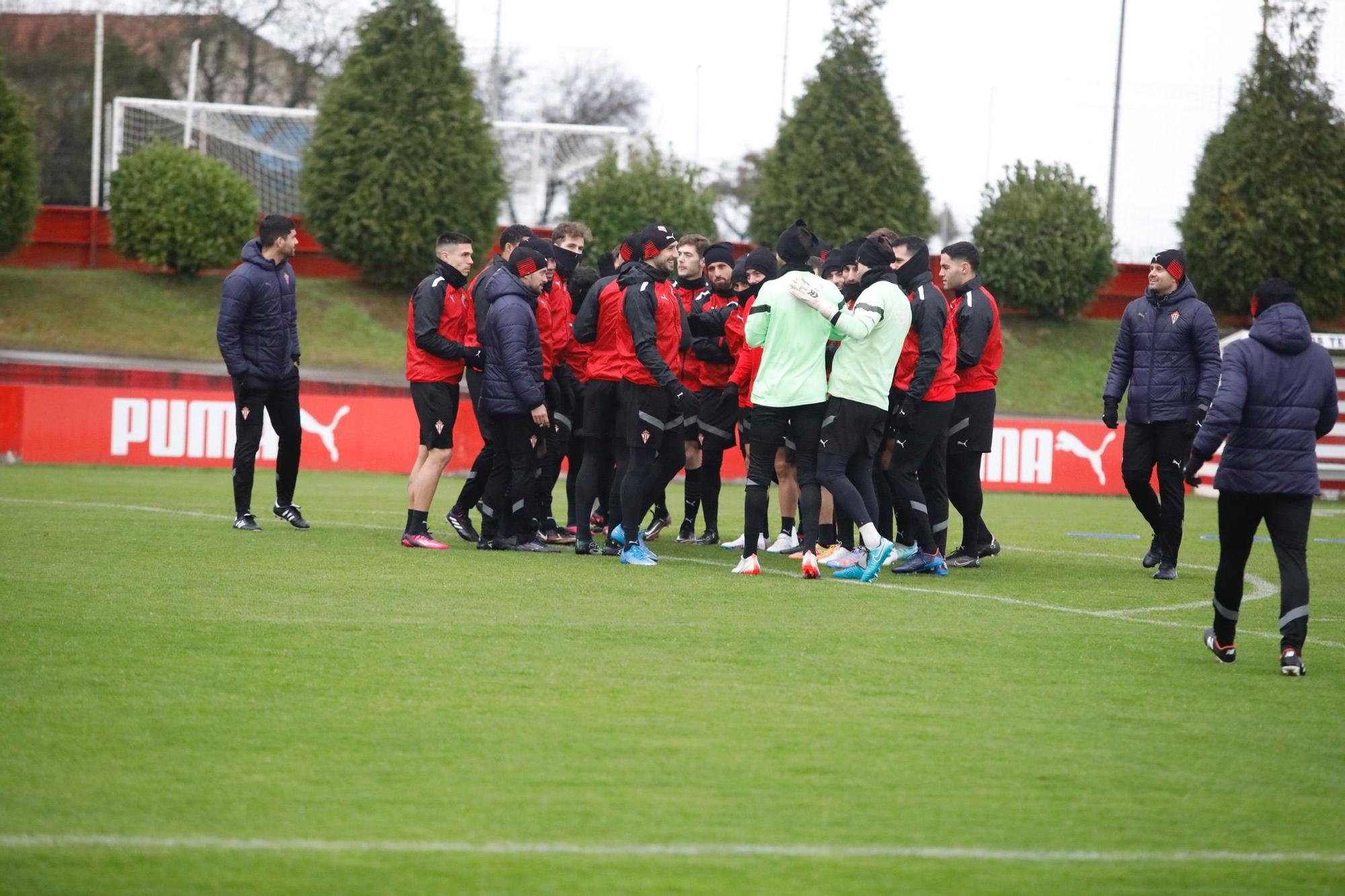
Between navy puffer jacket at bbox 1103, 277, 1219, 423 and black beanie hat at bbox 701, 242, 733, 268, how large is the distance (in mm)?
2908

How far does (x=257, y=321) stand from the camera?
11.1 meters

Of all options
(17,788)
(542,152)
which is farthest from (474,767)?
(542,152)

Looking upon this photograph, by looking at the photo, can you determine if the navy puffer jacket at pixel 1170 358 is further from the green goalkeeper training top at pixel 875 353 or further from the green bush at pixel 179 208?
the green bush at pixel 179 208

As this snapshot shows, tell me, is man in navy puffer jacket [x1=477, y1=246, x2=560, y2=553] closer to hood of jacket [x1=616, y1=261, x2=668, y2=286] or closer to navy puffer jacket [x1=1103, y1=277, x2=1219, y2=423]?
hood of jacket [x1=616, y1=261, x2=668, y2=286]

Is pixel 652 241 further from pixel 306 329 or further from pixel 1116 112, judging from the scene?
pixel 1116 112

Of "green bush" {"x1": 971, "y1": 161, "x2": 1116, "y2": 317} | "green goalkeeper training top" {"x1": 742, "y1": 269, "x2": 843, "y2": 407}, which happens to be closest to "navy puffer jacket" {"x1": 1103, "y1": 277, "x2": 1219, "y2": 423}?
"green goalkeeper training top" {"x1": 742, "y1": 269, "x2": 843, "y2": 407}

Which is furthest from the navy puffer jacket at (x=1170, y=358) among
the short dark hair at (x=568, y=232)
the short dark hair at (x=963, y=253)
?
the short dark hair at (x=568, y=232)

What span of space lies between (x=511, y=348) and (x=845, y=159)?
22289 mm

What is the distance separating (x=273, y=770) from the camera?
189 inches

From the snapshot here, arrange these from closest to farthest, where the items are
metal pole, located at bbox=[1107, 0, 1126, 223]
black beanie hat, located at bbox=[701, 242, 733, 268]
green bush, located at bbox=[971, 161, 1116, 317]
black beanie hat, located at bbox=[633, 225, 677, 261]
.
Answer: black beanie hat, located at bbox=[633, 225, 677, 261] < black beanie hat, located at bbox=[701, 242, 733, 268] < green bush, located at bbox=[971, 161, 1116, 317] < metal pole, located at bbox=[1107, 0, 1126, 223]

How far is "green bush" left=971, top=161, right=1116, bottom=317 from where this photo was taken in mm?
31734

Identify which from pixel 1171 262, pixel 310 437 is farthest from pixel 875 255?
pixel 310 437

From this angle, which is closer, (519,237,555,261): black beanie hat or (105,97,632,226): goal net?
(519,237,555,261): black beanie hat

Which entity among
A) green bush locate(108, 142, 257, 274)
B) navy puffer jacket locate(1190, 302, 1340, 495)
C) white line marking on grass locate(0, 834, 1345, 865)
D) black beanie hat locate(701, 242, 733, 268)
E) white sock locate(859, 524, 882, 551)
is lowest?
white line marking on grass locate(0, 834, 1345, 865)
